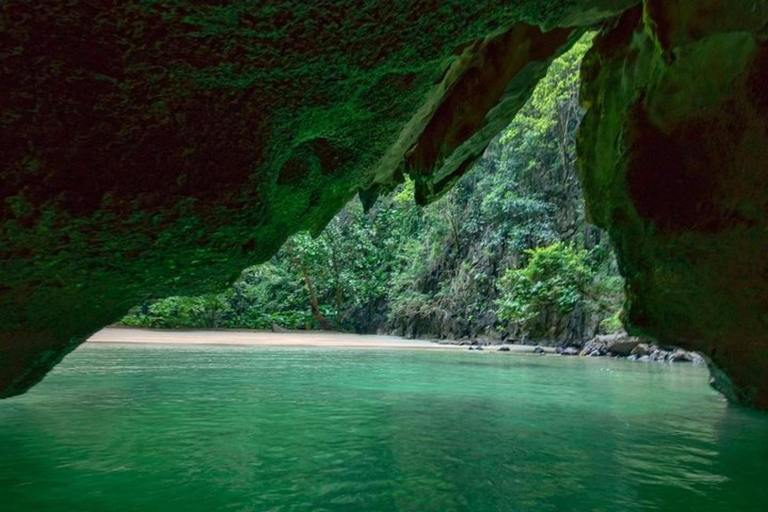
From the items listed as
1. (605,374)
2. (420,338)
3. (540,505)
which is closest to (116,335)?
Result: (420,338)

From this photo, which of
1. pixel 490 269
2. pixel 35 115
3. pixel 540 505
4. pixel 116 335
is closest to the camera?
pixel 35 115

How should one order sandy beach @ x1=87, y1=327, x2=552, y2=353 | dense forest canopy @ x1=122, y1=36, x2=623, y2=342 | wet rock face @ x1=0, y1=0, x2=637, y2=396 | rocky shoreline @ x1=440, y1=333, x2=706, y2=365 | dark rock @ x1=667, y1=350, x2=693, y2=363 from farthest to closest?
1. dense forest canopy @ x1=122, y1=36, x2=623, y2=342
2. sandy beach @ x1=87, y1=327, x2=552, y2=353
3. rocky shoreline @ x1=440, y1=333, x2=706, y2=365
4. dark rock @ x1=667, y1=350, x2=693, y2=363
5. wet rock face @ x1=0, y1=0, x2=637, y2=396

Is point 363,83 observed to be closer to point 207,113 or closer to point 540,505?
point 207,113

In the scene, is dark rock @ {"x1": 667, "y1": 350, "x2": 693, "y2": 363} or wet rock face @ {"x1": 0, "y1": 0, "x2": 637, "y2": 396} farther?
dark rock @ {"x1": 667, "y1": 350, "x2": 693, "y2": 363}

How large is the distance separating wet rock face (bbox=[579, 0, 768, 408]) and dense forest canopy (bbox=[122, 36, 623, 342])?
389 inches

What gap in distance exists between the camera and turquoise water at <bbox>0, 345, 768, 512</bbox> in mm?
2539

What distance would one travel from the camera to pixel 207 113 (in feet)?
8.34

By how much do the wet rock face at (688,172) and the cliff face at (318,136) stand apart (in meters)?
0.02

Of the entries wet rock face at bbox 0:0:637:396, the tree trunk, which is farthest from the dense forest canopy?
wet rock face at bbox 0:0:637:396

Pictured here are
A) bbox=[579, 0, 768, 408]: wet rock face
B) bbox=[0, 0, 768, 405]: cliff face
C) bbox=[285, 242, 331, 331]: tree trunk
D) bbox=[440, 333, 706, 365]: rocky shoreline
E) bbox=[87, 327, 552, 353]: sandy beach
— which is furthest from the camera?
bbox=[285, 242, 331, 331]: tree trunk

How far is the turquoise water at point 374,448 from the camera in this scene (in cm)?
254

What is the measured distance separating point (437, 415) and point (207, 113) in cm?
339

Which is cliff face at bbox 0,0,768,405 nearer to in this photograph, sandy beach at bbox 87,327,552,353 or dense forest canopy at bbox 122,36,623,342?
sandy beach at bbox 87,327,552,353

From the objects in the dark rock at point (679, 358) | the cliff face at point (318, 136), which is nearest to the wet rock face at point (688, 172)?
the cliff face at point (318, 136)
